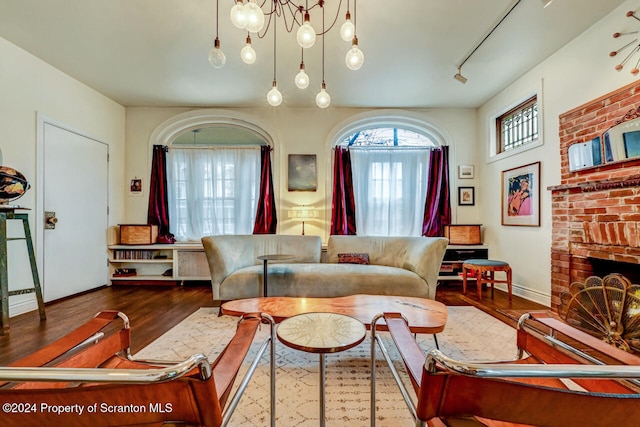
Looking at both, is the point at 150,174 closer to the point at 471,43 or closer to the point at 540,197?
the point at 471,43

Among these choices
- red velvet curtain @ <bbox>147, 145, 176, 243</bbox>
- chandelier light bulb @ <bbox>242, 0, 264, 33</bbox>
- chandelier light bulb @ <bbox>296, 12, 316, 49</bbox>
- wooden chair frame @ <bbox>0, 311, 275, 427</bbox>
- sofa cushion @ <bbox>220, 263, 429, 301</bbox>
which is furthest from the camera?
red velvet curtain @ <bbox>147, 145, 176, 243</bbox>

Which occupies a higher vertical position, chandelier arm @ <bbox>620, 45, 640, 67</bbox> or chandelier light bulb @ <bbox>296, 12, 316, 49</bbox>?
chandelier arm @ <bbox>620, 45, 640, 67</bbox>

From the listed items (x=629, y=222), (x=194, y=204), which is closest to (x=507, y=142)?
(x=629, y=222)

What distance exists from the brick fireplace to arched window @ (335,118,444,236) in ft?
6.49

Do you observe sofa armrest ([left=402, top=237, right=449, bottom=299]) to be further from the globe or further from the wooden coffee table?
the globe

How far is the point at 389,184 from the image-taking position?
4855mm

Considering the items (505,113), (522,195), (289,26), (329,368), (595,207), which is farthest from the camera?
(505,113)

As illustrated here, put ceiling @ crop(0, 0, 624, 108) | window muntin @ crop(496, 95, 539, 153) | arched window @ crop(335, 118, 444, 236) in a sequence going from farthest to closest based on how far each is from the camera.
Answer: arched window @ crop(335, 118, 444, 236) → window muntin @ crop(496, 95, 539, 153) → ceiling @ crop(0, 0, 624, 108)

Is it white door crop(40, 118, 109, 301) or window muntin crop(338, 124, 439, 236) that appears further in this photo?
window muntin crop(338, 124, 439, 236)

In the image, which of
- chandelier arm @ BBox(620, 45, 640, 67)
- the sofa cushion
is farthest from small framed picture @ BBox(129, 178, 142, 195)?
chandelier arm @ BBox(620, 45, 640, 67)

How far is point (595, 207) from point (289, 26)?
Answer: 3.45 m

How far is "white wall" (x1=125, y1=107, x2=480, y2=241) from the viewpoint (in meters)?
4.68

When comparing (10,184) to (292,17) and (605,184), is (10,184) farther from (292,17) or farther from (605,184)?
(605,184)

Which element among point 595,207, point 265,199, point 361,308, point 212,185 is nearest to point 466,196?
point 595,207
